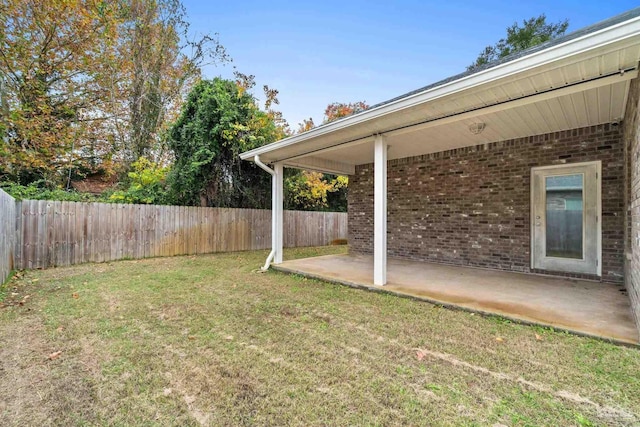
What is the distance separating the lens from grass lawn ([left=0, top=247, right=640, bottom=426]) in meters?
1.75

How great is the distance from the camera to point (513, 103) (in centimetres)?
340

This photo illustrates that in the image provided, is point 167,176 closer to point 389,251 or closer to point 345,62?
point 389,251

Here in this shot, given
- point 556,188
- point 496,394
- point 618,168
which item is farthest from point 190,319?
point 618,168

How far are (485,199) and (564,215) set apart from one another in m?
1.31

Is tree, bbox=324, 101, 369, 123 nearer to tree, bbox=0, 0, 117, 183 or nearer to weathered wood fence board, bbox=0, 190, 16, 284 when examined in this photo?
tree, bbox=0, 0, 117, 183

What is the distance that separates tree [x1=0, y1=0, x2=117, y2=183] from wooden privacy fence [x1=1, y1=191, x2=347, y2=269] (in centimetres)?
322

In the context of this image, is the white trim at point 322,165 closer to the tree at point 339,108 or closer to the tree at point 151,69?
the tree at point 151,69

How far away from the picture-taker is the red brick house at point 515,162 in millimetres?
2875

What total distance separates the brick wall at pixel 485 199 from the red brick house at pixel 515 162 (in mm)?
20

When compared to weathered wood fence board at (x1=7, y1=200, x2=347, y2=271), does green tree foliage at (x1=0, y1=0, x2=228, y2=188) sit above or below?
above

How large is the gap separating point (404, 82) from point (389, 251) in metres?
8.41

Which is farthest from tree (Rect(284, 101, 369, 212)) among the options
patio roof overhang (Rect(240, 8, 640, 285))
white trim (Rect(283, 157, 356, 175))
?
patio roof overhang (Rect(240, 8, 640, 285))

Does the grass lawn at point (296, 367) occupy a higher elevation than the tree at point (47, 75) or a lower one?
lower

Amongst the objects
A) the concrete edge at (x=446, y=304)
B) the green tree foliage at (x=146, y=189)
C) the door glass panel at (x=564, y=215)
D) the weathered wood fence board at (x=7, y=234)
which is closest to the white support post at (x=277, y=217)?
the concrete edge at (x=446, y=304)
